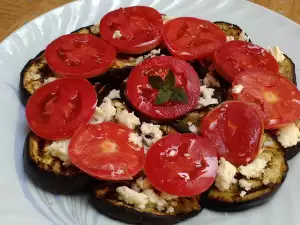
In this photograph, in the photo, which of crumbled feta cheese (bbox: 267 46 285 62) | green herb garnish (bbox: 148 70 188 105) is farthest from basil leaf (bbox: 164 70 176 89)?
crumbled feta cheese (bbox: 267 46 285 62)

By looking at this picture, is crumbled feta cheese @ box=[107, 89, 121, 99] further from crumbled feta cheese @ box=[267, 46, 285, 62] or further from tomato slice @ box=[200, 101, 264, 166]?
crumbled feta cheese @ box=[267, 46, 285, 62]

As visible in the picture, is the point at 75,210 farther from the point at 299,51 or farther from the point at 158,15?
the point at 299,51

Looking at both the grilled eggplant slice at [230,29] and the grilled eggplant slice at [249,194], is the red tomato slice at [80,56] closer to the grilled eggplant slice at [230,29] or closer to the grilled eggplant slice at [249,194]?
the grilled eggplant slice at [230,29]

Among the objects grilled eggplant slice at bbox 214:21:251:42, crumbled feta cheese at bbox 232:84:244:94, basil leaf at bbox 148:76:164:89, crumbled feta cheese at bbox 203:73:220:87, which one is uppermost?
basil leaf at bbox 148:76:164:89

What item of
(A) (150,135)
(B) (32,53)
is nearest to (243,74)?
(A) (150,135)

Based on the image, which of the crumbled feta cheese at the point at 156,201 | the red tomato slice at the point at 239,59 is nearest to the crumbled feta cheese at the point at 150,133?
the crumbled feta cheese at the point at 156,201

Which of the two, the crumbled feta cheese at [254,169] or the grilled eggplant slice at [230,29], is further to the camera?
the grilled eggplant slice at [230,29]
